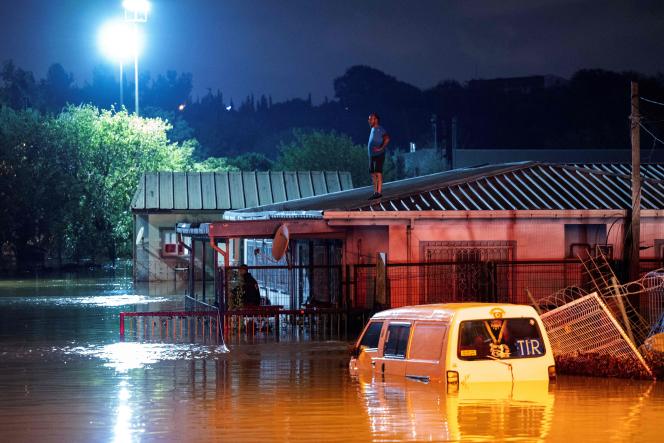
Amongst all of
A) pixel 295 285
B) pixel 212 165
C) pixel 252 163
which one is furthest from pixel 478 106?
pixel 295 285

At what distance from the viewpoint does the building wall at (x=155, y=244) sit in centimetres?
5719

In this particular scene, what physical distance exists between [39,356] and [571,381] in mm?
10836

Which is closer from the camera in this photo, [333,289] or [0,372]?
[0,372]

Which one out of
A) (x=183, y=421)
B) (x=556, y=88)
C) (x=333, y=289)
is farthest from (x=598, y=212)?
(x=556, y=88)

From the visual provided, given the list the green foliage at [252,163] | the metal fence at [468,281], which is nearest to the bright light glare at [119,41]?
the green foliage at [252,163]

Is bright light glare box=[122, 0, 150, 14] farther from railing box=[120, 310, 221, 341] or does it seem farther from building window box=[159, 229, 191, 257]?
railing box=[120, 310, 221, 341]

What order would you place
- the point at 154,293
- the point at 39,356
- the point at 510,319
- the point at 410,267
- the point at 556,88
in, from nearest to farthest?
the point at 510,319, the point at 39,356, the point at 410,267, the point at 154,293, the point at 556,88

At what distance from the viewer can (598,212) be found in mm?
29578

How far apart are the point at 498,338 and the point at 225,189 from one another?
43.6 meters

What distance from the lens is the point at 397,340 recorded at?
16.8 meters

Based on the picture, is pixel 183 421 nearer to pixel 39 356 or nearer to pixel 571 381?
pixel 571 381

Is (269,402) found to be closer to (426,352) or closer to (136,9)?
(426,352)

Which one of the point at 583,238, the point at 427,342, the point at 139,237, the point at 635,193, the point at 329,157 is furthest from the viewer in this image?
the point at 329,157

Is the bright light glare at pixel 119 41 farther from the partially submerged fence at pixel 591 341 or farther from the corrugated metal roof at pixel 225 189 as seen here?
the partially submerged fence at pixel 591 341
